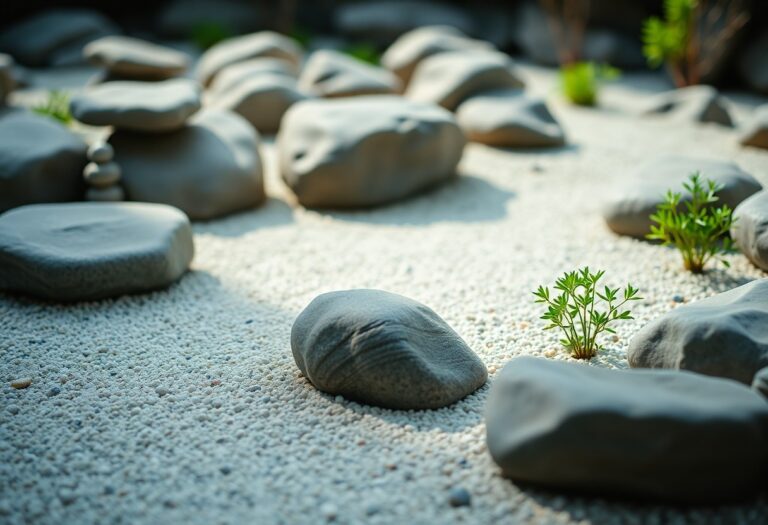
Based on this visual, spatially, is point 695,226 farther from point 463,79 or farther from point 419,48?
point 419,48

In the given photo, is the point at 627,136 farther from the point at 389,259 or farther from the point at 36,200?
the point at 36,200

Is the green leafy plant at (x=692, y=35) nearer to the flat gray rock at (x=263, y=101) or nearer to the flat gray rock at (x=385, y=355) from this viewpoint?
the flat gray rock at (x=263, y=101)

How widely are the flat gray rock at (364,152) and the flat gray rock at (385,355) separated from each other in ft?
5.75

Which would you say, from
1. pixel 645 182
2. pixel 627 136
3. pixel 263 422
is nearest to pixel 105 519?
pixel 263 422

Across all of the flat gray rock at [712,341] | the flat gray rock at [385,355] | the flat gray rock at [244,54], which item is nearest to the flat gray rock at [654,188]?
the flat gray rock at [712,341]

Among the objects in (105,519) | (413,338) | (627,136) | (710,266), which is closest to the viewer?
(105,519)

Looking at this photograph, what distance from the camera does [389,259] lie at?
3.40 m

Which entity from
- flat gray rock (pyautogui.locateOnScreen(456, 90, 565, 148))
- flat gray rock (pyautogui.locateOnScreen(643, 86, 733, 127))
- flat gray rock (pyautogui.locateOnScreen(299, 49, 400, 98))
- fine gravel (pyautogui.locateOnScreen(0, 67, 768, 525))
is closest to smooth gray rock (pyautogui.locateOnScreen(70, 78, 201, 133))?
fine gravel (pyautogui.locateOnScreen(0, 67, 768, 525))

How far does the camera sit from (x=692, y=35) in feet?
19.4

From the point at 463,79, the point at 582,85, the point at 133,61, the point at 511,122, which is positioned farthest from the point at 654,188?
the point at 133,61

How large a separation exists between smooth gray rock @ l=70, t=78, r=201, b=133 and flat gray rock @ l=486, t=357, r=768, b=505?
8.96ft

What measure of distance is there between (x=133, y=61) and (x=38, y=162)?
173 cm

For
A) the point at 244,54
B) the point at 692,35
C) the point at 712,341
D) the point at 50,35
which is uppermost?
the point at 692,35

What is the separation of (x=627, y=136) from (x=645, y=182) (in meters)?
1.81
